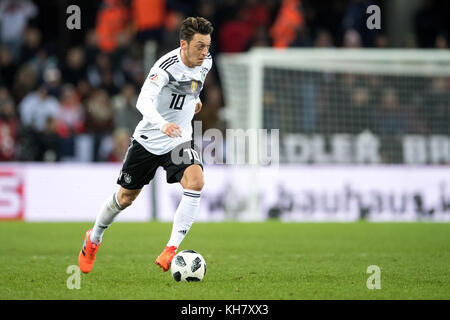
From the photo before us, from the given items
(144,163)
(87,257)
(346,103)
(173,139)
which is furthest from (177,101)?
(346,103)

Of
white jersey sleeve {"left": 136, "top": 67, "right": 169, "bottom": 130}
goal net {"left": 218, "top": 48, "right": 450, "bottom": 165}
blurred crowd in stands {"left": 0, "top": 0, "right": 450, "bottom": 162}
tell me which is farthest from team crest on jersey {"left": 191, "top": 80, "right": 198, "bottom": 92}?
goal net {"left": 218, "top": 48, "right": 450, "bottom": 165}

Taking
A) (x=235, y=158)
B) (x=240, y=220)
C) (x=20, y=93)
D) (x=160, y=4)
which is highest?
(x=160, y=4)

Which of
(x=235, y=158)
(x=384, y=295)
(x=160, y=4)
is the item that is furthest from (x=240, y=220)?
(x=384, y=295)

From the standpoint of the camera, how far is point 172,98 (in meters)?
7.76

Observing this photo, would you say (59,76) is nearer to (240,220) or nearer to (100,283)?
(240,220)

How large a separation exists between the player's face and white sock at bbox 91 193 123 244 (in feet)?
4.92

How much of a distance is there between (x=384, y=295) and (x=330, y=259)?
8.82 feet

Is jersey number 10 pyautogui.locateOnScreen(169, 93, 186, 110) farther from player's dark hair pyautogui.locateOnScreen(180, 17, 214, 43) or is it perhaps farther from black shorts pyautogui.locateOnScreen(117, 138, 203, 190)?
player's dark hair pyautogui.locateOnScreen(180, 17, 214, 43)

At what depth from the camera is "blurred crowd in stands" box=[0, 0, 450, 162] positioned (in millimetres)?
16016

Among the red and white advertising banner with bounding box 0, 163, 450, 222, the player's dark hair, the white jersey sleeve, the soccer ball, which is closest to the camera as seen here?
the soccer ball

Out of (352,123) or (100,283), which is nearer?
(100,283)

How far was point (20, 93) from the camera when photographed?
17.6 m

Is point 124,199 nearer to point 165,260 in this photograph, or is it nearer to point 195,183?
point 195,183

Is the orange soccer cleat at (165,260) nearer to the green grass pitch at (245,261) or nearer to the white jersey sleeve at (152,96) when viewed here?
the green grass pitch at (245,261)
